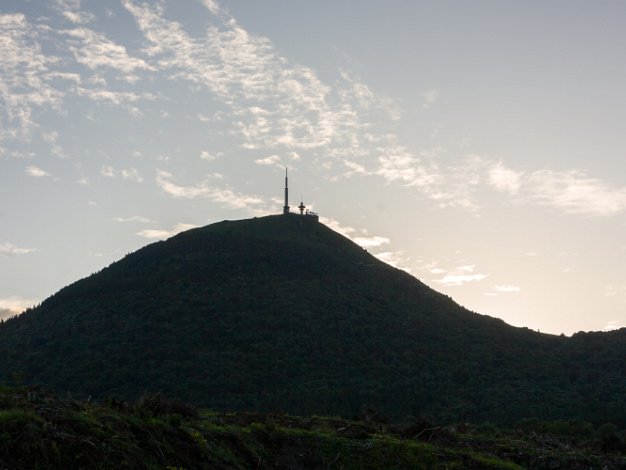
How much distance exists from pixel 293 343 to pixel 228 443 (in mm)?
49096

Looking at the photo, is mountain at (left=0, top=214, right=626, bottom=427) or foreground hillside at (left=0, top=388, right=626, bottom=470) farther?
mountain at (left=0, top=214, right=626, bottom=427)

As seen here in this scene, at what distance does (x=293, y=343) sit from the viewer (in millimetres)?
65375

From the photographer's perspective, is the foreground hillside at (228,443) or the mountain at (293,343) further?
the mountain at (293,343)

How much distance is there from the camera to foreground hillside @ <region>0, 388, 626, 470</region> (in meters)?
12.2

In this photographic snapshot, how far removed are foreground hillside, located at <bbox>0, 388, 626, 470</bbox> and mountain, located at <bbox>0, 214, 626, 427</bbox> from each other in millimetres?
26891

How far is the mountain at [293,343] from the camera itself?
53938 mm

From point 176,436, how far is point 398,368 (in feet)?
160

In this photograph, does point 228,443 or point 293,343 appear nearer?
point 228,443

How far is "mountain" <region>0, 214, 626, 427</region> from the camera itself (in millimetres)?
53938

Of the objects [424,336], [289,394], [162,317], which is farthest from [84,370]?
[424,336]

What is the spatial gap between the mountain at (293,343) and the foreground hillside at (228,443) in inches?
1059

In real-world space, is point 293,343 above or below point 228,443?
above

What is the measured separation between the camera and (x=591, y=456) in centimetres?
2086

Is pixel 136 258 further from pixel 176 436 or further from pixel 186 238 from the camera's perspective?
pixel 176 436
